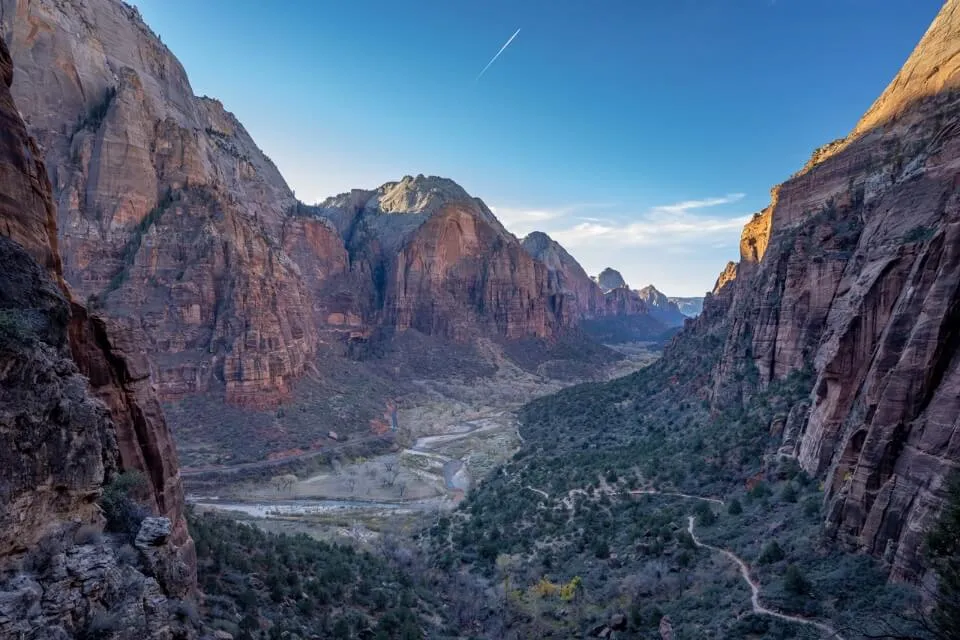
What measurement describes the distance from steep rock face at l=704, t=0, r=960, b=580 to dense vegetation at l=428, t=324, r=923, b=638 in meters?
1.59

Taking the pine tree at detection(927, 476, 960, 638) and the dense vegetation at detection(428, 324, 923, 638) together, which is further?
the dense vegetation at detection(428, 324, 923, 638)

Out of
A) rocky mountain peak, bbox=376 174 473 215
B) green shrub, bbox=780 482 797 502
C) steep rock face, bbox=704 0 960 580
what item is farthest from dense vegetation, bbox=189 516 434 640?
rocky mountain peak, bbox=376 174 473 215

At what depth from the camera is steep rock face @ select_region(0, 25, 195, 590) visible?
333 inches

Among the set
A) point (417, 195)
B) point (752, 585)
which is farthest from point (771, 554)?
point (417, 195)

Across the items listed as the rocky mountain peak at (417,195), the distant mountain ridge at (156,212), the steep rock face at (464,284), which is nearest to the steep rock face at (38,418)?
the distant mountain ridge at (156,212)

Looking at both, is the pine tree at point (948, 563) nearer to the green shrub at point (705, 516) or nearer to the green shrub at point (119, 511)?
the green shrub at point (705, 516)

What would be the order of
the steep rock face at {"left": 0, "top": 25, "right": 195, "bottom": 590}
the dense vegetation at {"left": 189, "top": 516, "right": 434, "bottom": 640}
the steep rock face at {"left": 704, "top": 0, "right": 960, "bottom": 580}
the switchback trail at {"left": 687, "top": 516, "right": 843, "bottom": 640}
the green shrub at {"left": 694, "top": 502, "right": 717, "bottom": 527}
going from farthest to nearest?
the green shrub at {"left": 694, "top": 502, "right": 717, "bottom": 527} < the dense vegetation at {"left": 189, "top": 516, "right": 434, "bottom": 640} < the steep rock face at {"left": 704, "top": 0, "right": 960, "bottom": 580} < the switchback trail at {"left": 687, "top": 516, "right": 843, "bottom": 640} < the steep rock face at {"left": 0, "top": 25, "right": 195, "bottom": 590}

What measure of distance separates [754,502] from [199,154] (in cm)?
7016

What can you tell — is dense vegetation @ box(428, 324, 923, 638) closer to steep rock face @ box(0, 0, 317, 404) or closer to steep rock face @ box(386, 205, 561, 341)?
steep rock face @ box(0, 0, 317, 404)

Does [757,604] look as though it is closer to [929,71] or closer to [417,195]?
[929,71]

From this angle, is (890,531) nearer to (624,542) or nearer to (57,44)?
(624,542)

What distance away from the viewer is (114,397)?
49.8 ft

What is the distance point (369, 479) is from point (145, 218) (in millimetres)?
38263

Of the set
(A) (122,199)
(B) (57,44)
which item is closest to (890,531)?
(A) (122,199)
